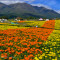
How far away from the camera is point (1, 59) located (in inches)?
245

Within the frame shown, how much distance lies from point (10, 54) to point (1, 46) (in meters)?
2.33

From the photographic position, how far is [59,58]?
20.1 feet

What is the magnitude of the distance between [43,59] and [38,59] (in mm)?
296

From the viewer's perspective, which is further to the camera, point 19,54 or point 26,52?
point 26,52

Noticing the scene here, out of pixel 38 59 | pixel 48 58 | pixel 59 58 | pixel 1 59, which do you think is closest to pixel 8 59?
pixel 1 59

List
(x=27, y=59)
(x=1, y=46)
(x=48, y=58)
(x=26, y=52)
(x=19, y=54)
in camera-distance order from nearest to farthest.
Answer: (x=27, y=59), (x=48, y=58), (x=19, y=54), (x=26, y=52), (x=1, y=46)

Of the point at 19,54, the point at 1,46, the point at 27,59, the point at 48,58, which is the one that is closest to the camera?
the point at 27,59

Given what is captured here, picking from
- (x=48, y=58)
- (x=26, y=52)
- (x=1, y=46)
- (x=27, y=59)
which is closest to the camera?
(x=27, y=59)

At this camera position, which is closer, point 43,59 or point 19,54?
point 43,59

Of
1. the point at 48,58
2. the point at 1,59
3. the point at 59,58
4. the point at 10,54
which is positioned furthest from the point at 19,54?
the point at 59,58

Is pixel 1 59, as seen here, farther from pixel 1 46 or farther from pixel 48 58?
pixel 1 46

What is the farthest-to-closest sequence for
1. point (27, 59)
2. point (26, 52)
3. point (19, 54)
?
point (26, 52)
point (19, 54)
point (27, 59)

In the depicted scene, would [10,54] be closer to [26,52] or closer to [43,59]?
[26,52]

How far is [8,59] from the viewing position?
652 centimetres
